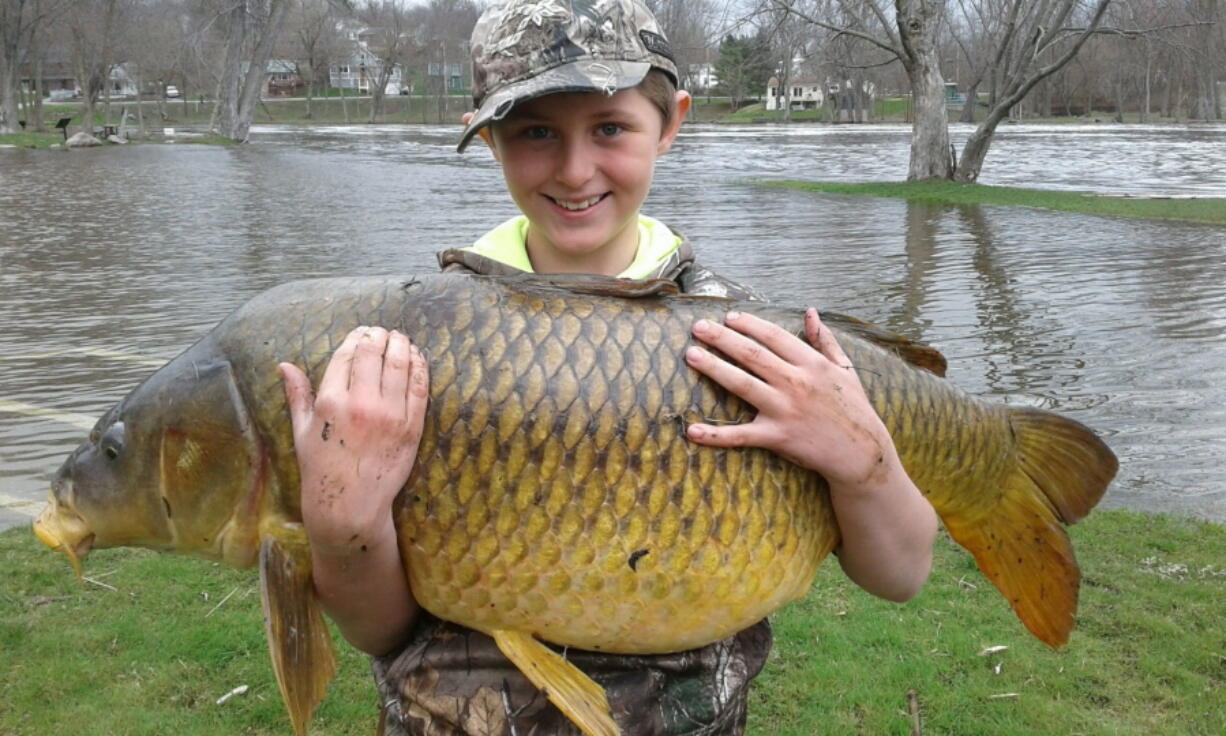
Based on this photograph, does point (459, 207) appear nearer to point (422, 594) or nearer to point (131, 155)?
point (422, 594)

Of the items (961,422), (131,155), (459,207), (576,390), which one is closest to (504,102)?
(576,390)

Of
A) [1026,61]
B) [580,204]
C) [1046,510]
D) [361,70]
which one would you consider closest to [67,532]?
[580,204]

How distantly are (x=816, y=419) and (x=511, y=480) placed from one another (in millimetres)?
457

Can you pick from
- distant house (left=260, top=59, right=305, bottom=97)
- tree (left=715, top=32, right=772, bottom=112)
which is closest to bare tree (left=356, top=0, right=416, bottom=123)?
distant house (left=260, top=59, right=305, bottom=97)

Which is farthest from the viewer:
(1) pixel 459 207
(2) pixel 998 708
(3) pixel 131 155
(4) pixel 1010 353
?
(3) pixel 131 155

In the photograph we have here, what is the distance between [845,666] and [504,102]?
238 cm

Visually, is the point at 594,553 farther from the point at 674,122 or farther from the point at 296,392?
the point at 674,122

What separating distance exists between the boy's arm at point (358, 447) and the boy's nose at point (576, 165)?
1.52 feet

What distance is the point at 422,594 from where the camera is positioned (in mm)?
1612

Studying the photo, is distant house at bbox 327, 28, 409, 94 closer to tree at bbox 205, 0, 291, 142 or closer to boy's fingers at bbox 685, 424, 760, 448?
tree at bbox 205, 0, 291, 142

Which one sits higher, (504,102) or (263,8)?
(263,8)

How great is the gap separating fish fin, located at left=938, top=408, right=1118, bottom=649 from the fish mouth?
1478 millimetres

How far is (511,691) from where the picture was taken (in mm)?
1691

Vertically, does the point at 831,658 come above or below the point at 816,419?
below
